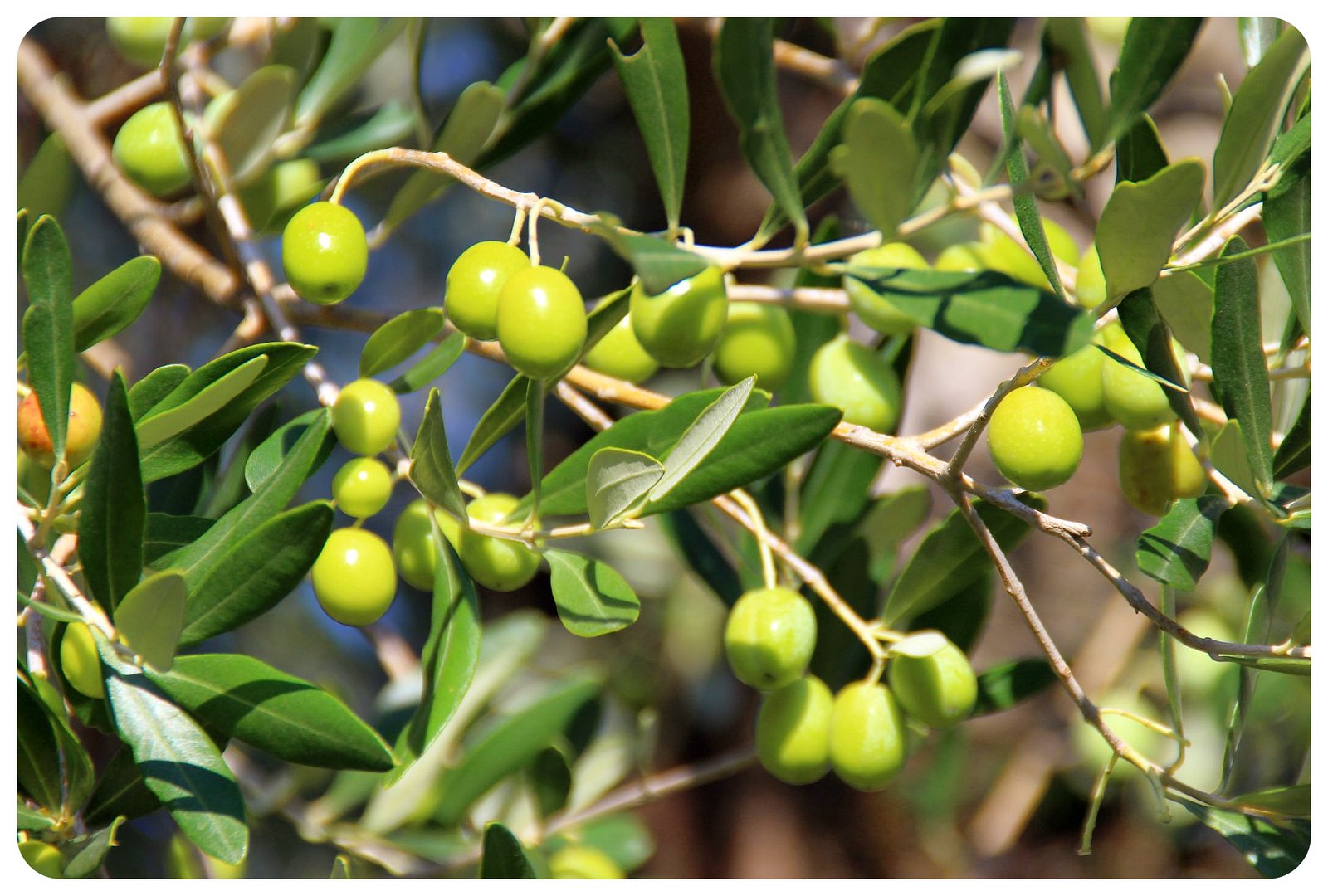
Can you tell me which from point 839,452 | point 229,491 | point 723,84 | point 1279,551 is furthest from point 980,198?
point 229,491

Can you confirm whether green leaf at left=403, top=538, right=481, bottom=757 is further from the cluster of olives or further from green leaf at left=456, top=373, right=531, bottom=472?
the cluster of olives

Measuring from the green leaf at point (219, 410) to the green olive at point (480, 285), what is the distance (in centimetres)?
11

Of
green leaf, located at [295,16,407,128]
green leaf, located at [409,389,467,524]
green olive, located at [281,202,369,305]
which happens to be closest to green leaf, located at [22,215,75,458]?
green olive, located at [281,202,369,305]

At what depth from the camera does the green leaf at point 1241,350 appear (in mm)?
750

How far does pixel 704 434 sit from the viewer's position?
74 centimetres

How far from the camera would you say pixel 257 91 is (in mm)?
1094

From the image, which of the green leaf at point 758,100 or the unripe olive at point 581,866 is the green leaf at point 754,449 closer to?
the green leaf at point 758,100

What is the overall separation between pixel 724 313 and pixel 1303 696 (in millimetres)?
1138

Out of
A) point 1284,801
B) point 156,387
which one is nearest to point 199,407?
point 156,387

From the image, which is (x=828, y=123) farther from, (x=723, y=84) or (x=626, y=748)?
(x=626, y=748)

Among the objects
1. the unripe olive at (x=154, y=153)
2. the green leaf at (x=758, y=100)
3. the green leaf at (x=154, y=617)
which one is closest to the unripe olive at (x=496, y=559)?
the green leaf at (x=154, y=617)

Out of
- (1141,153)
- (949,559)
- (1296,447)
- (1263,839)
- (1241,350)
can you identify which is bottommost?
(1263,839)

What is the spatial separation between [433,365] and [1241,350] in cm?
61

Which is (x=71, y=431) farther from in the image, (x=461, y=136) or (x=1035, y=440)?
(x=1035, y=440)
